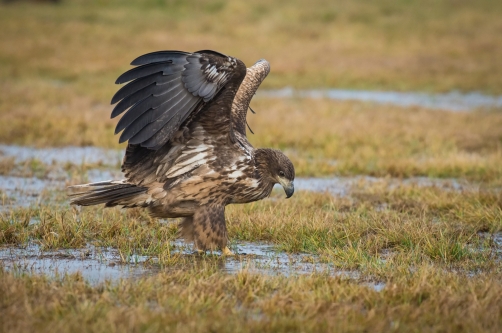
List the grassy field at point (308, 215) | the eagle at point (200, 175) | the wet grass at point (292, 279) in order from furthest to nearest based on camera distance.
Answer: the eagle at point (200, 175), the grassy field at point (308, 215), the wet grass at point (292, 279)

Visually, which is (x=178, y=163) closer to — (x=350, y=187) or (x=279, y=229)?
(x=279, y=229)

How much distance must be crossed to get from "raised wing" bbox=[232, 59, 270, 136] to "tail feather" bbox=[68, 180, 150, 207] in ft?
3.50

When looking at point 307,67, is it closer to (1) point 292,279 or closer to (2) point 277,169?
(2) point 277,169

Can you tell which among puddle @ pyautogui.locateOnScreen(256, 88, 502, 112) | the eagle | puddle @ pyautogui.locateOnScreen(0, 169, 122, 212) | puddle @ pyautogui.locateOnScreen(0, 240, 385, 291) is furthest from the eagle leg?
puddle @ pyautogui.locateOnScreen(256, 88, 502, 112)

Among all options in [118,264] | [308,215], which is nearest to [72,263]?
[118,264]

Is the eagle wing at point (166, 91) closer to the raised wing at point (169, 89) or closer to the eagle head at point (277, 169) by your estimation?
the raised wing at point (169, 89)

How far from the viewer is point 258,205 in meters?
7.20

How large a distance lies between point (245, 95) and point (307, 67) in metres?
15.0

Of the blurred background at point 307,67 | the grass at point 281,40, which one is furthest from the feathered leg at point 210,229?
the grass at point 281,40

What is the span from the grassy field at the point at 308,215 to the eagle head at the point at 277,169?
47 cm

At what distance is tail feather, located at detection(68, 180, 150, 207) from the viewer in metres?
5.59

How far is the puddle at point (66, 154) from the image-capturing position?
9573 millimetres

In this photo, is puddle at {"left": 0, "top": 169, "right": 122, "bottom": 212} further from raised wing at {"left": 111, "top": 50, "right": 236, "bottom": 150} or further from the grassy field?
raised wing at {"left": 111, "top": 50, "right": 236, "bottom": 150}

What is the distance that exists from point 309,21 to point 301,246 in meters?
26.5
